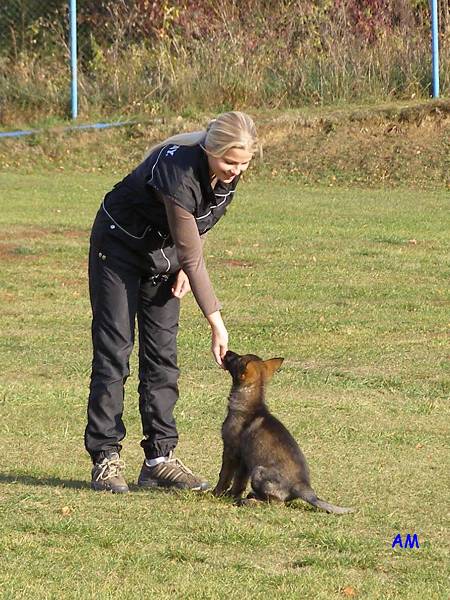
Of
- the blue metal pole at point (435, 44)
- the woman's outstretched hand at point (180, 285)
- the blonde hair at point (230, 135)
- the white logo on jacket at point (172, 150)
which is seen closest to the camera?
the blonde hair at point (230, 135)

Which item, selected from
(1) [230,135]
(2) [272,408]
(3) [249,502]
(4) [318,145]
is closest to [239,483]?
(3) [249,502]

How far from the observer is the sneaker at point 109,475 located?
21.2 feet

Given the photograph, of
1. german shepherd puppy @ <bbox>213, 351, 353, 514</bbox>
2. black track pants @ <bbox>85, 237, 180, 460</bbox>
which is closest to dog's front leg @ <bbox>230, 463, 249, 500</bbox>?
german shepherd puppy @ <bbox>213, 351, 353, 514</bbox>

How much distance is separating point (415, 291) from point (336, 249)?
2.40 m

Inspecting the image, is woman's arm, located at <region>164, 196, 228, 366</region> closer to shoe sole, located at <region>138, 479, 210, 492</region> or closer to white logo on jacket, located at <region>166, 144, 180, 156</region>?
white logo on jacket, located at <region>166, 144, 180, 156</region>

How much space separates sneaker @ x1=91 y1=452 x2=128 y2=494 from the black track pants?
53mm

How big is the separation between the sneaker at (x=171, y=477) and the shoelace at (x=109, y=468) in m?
0.22

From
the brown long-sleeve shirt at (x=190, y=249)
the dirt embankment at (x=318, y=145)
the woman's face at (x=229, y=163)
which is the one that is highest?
the woman's face at (x=229, y=163)

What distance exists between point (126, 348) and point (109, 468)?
61 cm

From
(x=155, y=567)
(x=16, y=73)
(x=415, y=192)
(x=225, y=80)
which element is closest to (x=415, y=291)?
(x=415, y=192)

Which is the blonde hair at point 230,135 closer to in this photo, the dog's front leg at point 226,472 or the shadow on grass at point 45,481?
the dog's front leg at point 226,472

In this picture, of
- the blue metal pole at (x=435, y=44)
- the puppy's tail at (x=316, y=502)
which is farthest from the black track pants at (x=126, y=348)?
the blue metal pole at (x=435, y=44)

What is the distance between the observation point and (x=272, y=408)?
866cm

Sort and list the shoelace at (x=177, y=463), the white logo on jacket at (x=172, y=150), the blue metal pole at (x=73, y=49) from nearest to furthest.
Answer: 1. the white logo on jacket at (x=172, y=150)
2. the shoelace at (x=177, y=463)
3. the blue metal pole at (x=73, y=49)
